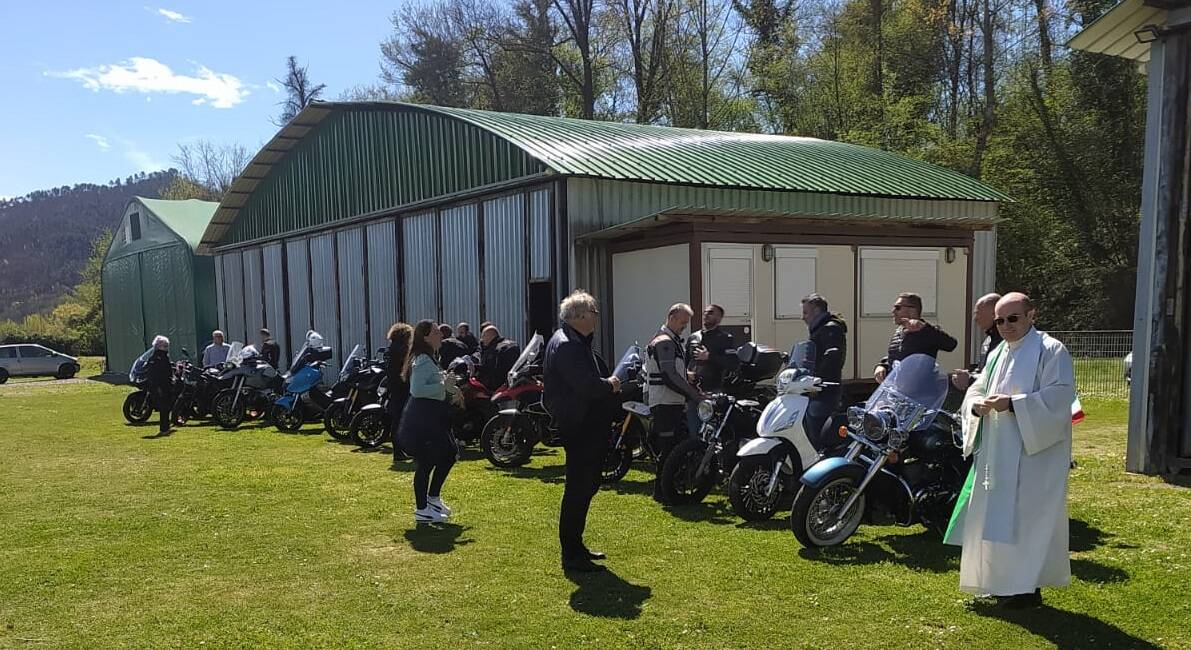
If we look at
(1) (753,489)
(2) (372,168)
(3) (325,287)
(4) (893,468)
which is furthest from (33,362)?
(4) (893,468)

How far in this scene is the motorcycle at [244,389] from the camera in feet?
43.8

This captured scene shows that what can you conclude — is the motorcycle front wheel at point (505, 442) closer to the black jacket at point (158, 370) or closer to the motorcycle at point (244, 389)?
the motorcycle at point (244, 389)

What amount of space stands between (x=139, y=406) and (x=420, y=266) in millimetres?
5377

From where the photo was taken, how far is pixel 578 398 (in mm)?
4809

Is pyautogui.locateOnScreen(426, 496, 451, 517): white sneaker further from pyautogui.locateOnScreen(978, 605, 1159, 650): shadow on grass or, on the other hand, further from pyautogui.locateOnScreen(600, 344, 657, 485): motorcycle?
pyautogui.locateOnScreen(978, 605, 1159, 650): shadow on grass

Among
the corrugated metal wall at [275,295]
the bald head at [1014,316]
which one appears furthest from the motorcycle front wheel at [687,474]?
the corrugated metal wall at [275,295]

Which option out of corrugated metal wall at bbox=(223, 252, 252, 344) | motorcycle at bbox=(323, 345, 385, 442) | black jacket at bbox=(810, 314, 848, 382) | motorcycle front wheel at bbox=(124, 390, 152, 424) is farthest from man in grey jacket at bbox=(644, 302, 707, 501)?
corrugated metal wall at bbox=(223, 252, 252, 344)

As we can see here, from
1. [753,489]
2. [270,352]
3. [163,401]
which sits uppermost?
[270,352]

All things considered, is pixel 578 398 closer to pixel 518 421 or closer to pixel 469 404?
pixel 518 421

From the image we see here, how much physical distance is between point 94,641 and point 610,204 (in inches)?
364

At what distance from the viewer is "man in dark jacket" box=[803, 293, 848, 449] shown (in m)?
6.36

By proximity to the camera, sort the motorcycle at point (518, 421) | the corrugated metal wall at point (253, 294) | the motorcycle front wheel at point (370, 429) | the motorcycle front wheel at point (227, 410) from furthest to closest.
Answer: the corrugated metal wall at point (253, 294) < the motorcycle front wheel at point (227, 410) < the motorcycle front wheel at point (370, 429) < the motorcycle at point (518, 421)

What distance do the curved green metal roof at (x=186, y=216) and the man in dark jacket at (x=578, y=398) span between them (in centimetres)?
2300

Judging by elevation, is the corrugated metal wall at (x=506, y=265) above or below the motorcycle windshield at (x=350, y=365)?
above
